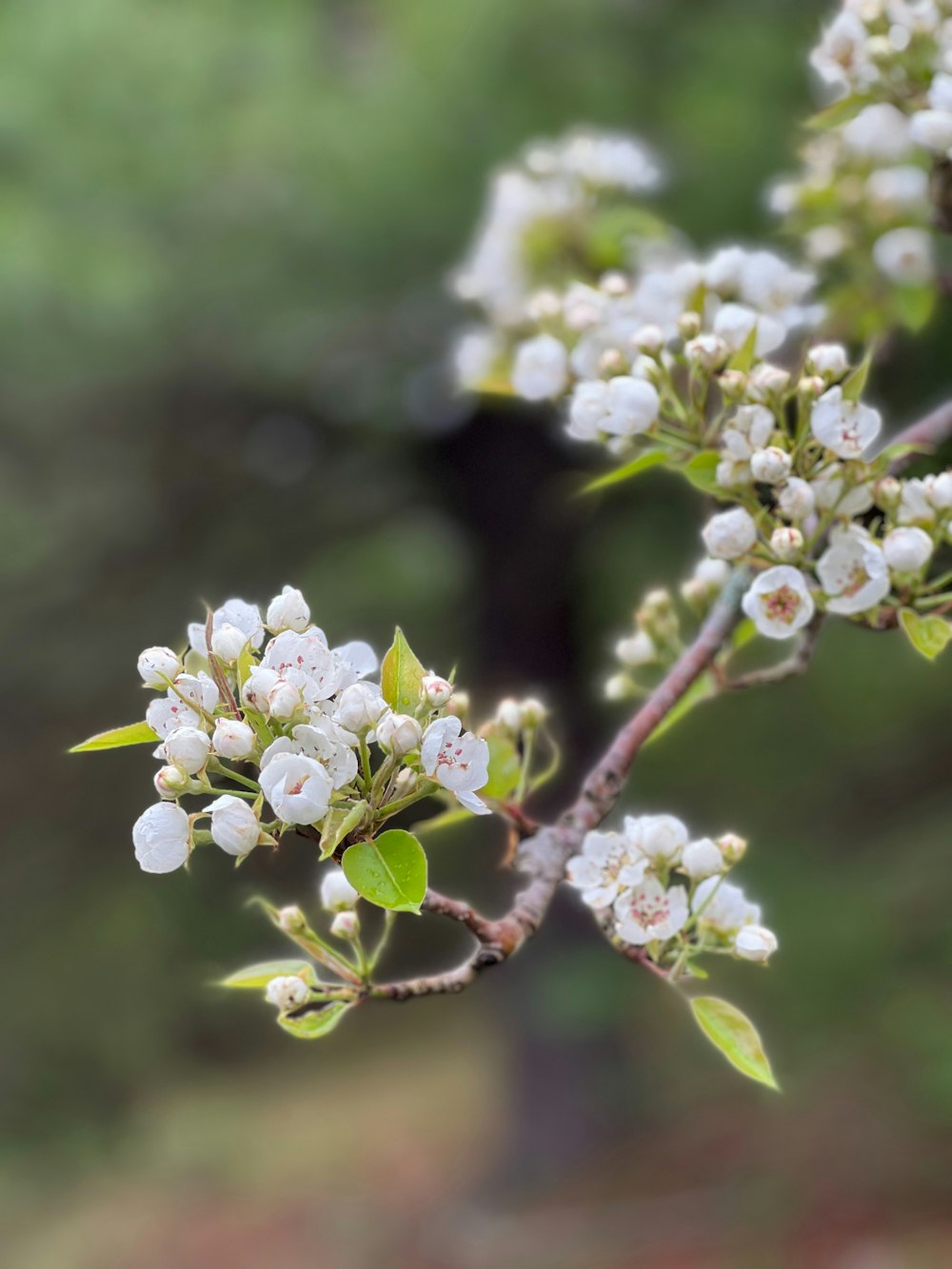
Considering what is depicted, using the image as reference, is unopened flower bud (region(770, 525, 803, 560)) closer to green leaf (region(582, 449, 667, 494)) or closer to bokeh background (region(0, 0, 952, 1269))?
green leaf (region(582, 449, 667, 494))

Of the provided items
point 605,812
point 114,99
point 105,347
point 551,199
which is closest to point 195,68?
point 114,99

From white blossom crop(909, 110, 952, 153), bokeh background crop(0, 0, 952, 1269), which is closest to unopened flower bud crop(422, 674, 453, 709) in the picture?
white blossom crop(909, 110, 952, 153)

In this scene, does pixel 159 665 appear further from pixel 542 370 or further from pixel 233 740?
pixel 542 370

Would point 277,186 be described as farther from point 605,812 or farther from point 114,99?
point 605,812

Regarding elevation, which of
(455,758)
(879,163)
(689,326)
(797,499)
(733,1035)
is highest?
(879,163)

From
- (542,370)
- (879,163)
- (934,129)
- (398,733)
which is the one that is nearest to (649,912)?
(398,733)

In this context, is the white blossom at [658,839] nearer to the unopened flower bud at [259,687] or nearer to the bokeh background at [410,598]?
the unopened flower bud at [259,687]

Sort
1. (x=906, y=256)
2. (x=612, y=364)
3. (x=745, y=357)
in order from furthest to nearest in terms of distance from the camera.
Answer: (x=906, y=256) → (x=612, y=364) → (x=745, y=357)
